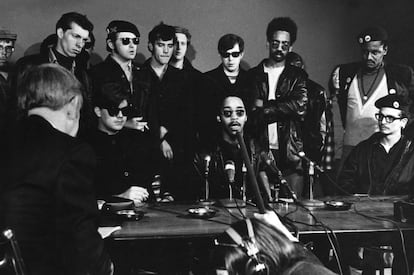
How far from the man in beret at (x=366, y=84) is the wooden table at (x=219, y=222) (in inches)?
49.9

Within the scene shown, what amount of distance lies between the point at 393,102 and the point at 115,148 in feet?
7.82

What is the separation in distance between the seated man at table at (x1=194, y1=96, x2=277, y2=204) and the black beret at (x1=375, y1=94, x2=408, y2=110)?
113 cm

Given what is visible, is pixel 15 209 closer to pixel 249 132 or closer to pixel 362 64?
pixel 249 132

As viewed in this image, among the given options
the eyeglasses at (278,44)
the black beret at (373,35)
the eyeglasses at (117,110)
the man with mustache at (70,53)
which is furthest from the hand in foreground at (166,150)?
the black beret at (373,35)

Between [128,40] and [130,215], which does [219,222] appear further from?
[128,40]

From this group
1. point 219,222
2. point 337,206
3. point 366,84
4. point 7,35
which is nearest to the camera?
point 219,222

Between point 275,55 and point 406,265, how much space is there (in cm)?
225

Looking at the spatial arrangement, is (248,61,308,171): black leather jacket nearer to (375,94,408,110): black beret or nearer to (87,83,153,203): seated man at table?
(375,94,408,110): black beret

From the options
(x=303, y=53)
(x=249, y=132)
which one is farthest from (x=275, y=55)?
(x=249, y=132)

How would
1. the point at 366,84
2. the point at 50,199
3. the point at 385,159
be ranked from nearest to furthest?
1. the point at 50,199
2. the point at 385,159
3. the point at 366,84

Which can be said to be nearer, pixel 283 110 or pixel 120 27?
pixel 120 27

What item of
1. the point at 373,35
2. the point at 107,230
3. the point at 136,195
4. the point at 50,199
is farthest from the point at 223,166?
the point at 50,199

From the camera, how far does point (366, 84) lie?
5.14 meters

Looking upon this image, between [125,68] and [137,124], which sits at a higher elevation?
[125,68]
